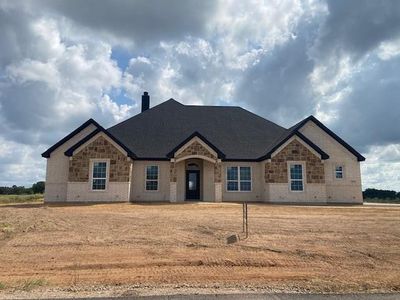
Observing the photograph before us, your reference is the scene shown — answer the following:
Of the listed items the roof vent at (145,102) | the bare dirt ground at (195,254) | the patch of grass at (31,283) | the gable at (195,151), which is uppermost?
the roof vent at (145,102)

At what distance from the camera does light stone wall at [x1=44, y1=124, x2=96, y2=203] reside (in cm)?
2556

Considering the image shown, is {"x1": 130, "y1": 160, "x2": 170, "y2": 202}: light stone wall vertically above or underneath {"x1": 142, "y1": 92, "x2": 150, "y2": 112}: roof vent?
underneath

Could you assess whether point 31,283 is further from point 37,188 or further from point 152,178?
point 37,188

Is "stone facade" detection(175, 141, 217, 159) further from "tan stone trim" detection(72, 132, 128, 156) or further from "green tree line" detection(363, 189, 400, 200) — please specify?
"green tree line" detection(363, 189, 400, 200)

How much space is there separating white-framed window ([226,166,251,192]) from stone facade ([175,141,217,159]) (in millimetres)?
2249

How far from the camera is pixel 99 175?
25.0m

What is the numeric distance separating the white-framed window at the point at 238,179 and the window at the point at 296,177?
300cm

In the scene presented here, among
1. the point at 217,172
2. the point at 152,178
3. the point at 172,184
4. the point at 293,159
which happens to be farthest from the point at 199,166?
the point at 293,159

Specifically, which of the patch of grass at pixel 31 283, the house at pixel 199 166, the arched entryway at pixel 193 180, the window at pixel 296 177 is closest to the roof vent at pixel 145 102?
the house at pixel 199 166

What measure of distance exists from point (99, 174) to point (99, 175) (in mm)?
66

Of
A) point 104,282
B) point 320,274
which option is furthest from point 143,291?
point 320,274

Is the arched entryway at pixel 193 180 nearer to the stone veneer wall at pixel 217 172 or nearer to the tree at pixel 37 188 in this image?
the stone veneer wall at pixel 217 172

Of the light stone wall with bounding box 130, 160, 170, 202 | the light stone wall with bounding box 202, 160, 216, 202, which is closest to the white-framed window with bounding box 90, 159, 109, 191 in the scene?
the light stone wall with bounding box 130, 160, 170, 202

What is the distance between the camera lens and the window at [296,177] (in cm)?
2642
